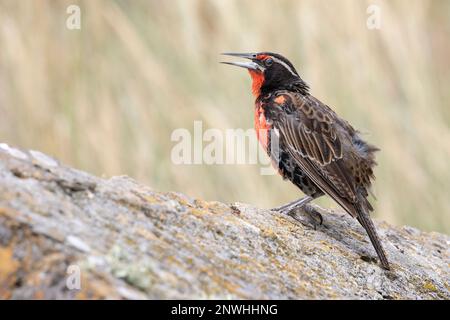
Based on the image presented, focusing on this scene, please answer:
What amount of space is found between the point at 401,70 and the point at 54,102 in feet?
8.44

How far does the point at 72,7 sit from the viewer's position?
5.30 metres

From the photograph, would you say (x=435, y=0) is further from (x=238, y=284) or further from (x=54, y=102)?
(x=238, y=284)

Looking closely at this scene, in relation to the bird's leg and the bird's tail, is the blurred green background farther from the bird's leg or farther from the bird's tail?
the bird's tail

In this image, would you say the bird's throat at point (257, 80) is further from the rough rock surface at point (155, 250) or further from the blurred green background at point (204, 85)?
the rough rock surface at point (155, 250)

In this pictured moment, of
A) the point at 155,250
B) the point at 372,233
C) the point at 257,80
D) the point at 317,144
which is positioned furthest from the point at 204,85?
the point at 155,250

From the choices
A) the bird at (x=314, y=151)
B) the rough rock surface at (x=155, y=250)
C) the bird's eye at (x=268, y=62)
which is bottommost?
the rough rock surface at (x=155, y=250)

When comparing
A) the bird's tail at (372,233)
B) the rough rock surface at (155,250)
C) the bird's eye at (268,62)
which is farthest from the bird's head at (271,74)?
the rough rock surface at (155,250)

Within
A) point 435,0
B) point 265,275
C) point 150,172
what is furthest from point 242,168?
point 265,275

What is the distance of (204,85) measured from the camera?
18.1 feet

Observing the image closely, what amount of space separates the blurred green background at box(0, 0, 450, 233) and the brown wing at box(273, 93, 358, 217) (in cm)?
112

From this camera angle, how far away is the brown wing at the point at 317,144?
3719 millimetres

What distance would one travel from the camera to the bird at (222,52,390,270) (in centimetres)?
370

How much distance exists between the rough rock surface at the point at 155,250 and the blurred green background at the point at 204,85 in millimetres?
2190

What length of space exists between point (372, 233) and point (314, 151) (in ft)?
2.35
